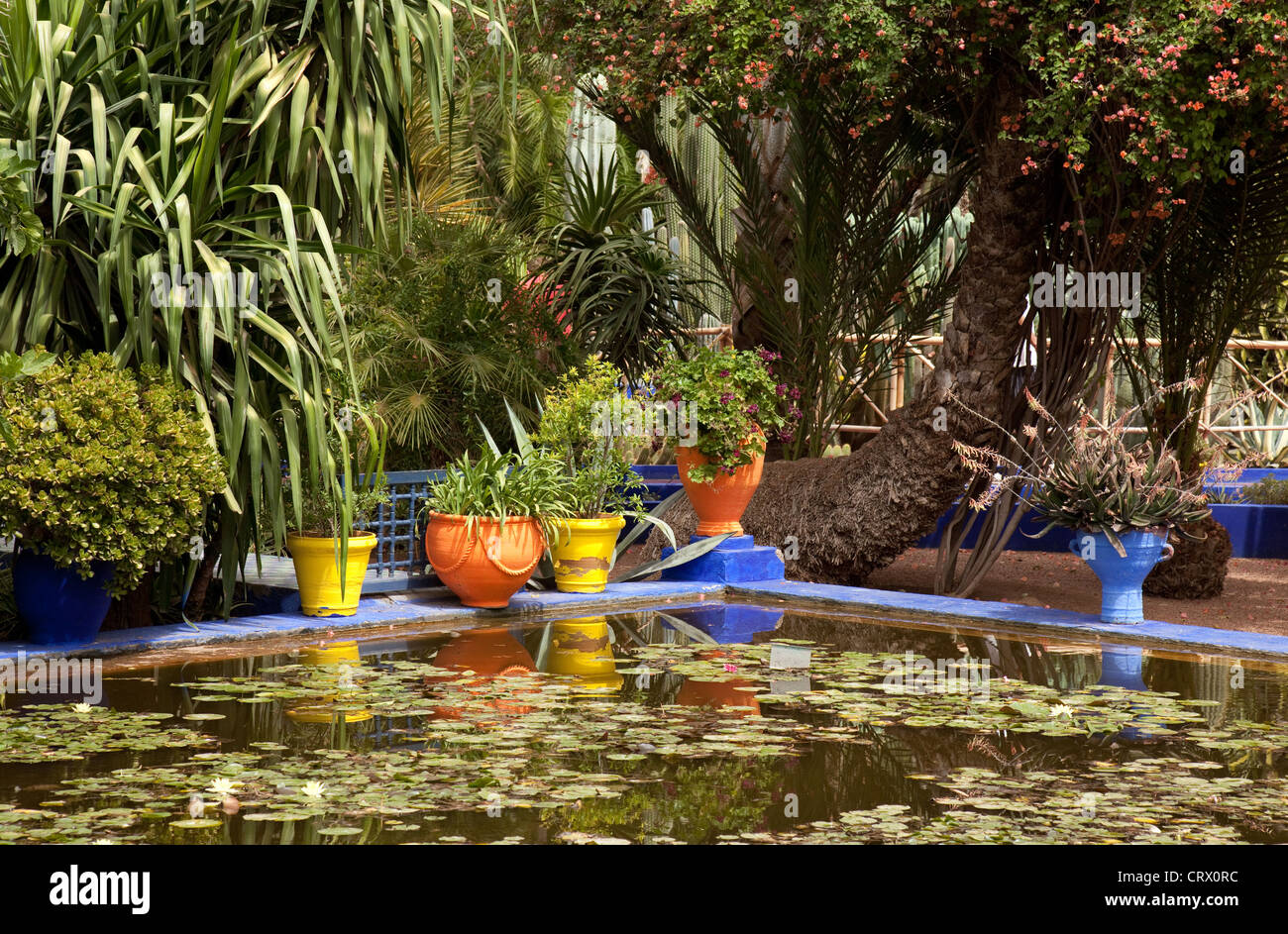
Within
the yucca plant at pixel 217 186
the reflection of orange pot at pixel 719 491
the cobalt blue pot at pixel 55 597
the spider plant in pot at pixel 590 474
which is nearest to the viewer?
the yucca plant at pixel 217 186

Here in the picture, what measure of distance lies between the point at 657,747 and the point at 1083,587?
7.00 metres

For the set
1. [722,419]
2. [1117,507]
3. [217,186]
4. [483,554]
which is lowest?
[483,554]

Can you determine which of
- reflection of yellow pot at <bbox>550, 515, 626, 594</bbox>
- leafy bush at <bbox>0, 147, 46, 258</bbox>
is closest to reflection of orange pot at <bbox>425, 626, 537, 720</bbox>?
reflection of yellow pot at <bbox>550, 515, 626, 594</bbox>

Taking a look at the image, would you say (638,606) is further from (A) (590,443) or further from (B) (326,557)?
(B) (326,557)

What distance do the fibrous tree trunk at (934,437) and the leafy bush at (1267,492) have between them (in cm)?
453

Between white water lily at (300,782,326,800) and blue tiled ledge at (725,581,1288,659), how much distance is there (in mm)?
4324

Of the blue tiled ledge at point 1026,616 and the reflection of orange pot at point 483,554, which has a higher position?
the reflection of orange pot at point 483,554

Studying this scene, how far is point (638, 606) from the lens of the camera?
8.10 meters

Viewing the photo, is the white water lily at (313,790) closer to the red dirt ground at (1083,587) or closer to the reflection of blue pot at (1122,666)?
the reflection of blue pot at (1122,666)

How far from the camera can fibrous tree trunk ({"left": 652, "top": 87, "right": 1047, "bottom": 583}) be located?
354 inches

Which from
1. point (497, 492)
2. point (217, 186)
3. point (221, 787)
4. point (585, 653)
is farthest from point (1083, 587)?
point (221, 787)

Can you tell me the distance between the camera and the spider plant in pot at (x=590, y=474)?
313 inches

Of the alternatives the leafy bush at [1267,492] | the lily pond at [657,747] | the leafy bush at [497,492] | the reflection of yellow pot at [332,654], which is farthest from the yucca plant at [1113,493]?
the leafy bush at [1267,492]

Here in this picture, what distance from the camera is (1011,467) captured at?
9.34 meters
